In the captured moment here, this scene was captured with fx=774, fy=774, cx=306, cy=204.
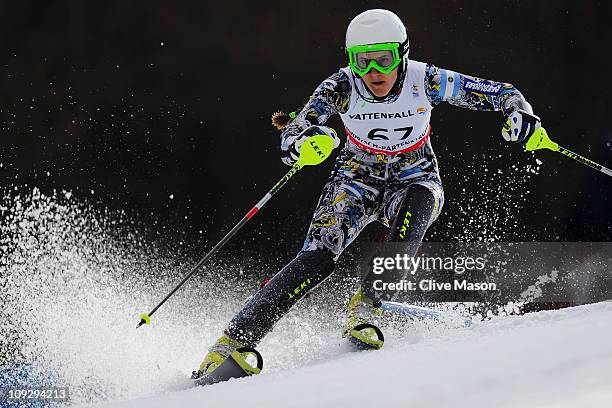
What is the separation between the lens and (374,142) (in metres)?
3.32

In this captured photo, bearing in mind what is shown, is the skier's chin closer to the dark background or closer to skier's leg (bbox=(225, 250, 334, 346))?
skier's leg (bbox=(225, 250, 334, 346))

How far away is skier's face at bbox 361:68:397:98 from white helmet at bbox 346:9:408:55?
12cm

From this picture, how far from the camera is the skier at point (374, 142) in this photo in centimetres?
299

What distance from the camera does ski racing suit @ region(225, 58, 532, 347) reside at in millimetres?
3086

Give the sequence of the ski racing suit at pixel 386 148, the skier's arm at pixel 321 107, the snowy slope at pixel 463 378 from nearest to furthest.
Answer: the snowy slope at pixel 463 378 < the ski racing suit at pixel 386 148 < the skier's arm at pixel 321 107

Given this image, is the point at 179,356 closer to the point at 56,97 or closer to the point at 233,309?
the point at 233,309

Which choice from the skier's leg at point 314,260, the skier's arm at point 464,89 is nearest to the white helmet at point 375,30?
the skier's arm at point 464,89

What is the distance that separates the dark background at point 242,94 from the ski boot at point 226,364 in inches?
100

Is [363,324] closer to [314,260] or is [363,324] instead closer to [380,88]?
[314,260]

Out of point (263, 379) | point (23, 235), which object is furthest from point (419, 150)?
point (23, 235)

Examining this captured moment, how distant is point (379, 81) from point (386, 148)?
12.3 inches

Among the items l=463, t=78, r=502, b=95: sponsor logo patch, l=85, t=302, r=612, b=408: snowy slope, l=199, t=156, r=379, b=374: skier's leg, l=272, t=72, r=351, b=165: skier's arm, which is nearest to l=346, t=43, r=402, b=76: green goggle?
l=272, t=72, r=351, b=165: skier's arm

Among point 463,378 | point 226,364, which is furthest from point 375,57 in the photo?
point 463,378

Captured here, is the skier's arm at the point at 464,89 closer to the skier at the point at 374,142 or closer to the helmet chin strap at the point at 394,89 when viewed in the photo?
the skier at the point at 374,142
